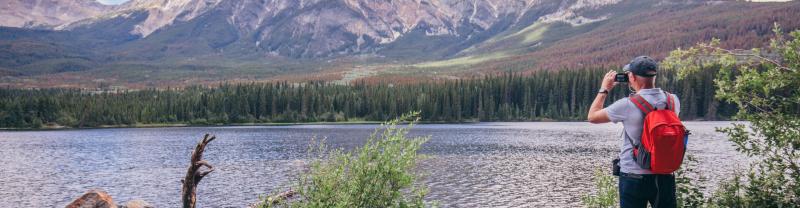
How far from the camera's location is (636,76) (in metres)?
11.9

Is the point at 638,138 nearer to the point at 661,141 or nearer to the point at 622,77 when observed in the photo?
the point at 661,141

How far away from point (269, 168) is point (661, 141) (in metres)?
73.6

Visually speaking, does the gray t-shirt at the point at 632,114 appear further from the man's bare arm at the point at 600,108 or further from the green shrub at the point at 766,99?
the green shrub at the point at 766,99

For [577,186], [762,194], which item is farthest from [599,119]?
[577,186]

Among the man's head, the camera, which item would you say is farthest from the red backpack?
the camera

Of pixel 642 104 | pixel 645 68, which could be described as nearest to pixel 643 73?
pixel 645 68

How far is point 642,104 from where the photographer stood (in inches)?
453

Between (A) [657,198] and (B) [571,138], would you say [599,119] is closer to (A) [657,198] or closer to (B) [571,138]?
(A) [657,198]

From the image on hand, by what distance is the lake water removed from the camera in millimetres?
58312

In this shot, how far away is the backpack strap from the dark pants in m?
1.19

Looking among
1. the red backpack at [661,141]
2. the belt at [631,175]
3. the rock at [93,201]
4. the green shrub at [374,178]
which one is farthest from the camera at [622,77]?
the rock at [93,201]

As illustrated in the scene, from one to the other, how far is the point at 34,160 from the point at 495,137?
8321 cm

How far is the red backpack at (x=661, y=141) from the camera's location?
1096 centimetres

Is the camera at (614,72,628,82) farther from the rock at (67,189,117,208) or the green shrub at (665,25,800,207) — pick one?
the rock at (67,189,117,208)
